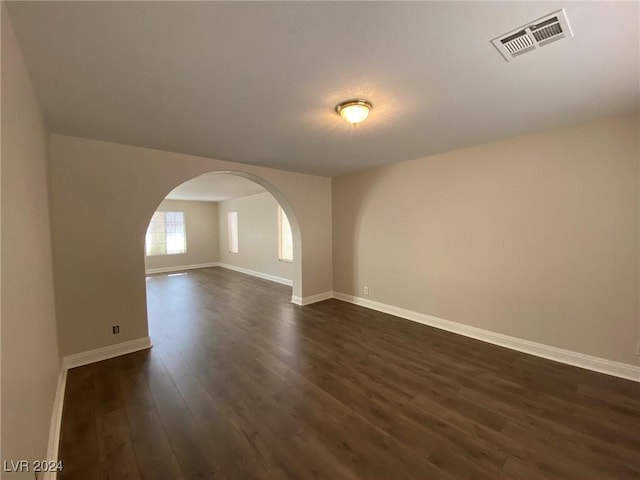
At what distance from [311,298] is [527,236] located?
3499 mm

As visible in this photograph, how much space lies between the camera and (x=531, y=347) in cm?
301

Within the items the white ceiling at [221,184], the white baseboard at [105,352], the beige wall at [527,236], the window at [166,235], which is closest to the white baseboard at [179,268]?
the window at [166,235]

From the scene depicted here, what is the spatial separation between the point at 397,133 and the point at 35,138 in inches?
121

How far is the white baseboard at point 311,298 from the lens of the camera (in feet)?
16.4

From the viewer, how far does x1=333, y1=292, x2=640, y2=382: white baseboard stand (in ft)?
8.32

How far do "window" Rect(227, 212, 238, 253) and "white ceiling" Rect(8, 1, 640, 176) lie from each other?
20.6 ft

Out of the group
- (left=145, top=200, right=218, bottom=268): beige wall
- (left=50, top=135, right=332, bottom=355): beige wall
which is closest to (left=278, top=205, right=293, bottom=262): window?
(left=50, top=135, right=332, bottom=355): beige wall

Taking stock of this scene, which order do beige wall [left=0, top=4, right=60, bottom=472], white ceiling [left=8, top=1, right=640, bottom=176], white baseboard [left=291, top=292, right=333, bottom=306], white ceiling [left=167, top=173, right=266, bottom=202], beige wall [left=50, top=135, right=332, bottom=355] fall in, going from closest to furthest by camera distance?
beige wall [left=0, top=4, right=60, bottom=472], white ceiling [left=8, top=1, right=640, bottom=176], beige wall [left=50, top=135, right=332, bottom=355], white baseboard [left=291, top=292, right=333, bottom=306], white ceiling [left=167, top=173, right=266, bottom=202]

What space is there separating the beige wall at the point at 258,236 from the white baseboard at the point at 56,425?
4.71 m

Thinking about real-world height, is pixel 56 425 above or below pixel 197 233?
below

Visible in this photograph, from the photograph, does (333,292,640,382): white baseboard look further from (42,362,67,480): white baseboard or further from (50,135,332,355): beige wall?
(42,362,67,480): white baseboard

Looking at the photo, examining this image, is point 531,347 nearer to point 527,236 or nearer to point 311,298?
point 527,236

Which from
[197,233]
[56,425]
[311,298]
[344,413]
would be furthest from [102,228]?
[197,233]

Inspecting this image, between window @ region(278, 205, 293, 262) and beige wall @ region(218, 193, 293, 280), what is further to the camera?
beige wall @ region(218, 193, 293, 280)
